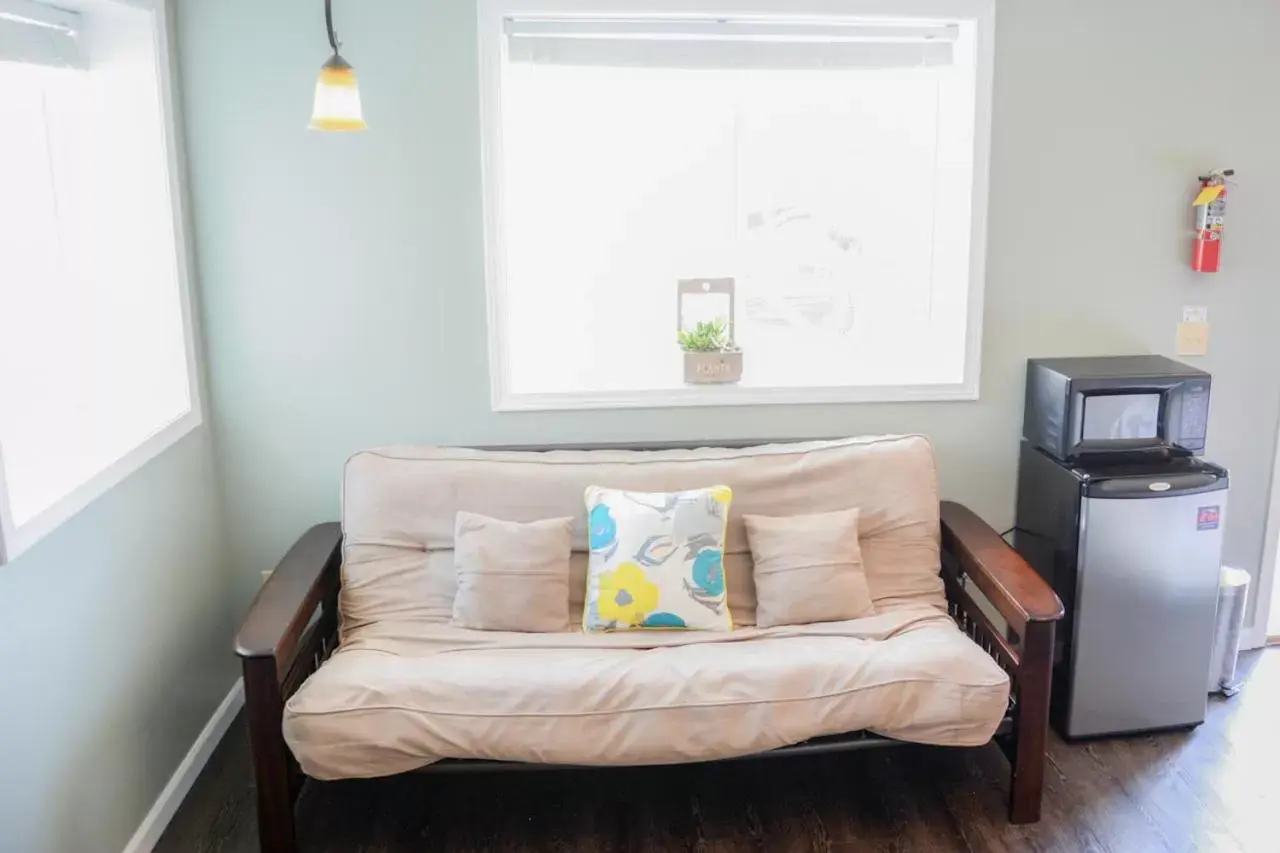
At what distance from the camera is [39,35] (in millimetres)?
2375

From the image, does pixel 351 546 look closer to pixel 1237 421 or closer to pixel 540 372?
pixel 540 372

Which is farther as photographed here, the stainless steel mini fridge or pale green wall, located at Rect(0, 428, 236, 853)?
the stainless steel mini fridge

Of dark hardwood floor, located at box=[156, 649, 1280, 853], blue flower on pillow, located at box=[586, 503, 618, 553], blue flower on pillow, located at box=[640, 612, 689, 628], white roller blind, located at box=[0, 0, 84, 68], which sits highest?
white roller blind, located at box=[0, 0, 84, 68]

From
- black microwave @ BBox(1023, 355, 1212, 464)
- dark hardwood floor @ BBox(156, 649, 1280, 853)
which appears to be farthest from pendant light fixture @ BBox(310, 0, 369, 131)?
black microwave @ BBox(1023, 355, 1212, 464)

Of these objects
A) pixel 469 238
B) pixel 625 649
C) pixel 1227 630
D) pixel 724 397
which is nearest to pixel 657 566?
pixel 625 649

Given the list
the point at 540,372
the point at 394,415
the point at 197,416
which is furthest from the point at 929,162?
the point at 197,416

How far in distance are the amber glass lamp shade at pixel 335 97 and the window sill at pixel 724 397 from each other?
0.99 metres

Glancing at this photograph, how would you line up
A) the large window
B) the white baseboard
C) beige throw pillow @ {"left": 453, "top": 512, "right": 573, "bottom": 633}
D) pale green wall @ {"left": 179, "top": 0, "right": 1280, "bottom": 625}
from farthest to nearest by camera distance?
1. the large window
2. pale green wall @ {"left": 179, "top": 0, "right": 1280, "bottom": 625}
3. beige throw pillow @ {"left": 453, "top": 512, "right": 573, "bottom": 633}
4. the white baseboard

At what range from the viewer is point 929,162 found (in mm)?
3332

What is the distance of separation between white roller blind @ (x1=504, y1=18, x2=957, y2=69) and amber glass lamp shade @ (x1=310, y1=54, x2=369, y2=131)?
74 centimetres

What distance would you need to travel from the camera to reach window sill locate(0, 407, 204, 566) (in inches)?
78.3

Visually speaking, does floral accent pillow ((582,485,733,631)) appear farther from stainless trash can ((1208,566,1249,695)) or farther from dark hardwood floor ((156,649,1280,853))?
stainless trash can ((1208,566,1249,695))

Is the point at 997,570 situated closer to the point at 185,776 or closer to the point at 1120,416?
the point at 1120,416

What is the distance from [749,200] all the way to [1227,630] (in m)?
1.96
